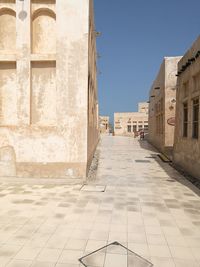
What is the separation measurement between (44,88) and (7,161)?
10.1 ft

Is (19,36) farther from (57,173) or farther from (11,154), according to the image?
(57,173)

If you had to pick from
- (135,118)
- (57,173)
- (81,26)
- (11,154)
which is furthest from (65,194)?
(135,118)

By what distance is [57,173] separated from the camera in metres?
8.67

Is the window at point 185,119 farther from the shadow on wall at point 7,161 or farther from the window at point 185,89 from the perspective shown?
the shadow on wall at point 7,161

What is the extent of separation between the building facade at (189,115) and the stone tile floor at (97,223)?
191 centimetres

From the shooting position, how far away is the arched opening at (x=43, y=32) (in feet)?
28.9

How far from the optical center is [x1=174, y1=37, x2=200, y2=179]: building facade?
30.2 ft

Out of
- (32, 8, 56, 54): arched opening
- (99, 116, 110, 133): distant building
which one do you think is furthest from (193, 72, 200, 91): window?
(99, 116, 110, 133): distant building

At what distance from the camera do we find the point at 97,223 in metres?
4.94

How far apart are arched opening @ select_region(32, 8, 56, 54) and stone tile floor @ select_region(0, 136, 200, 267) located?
504cm

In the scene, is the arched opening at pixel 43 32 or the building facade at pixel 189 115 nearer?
the arched opening at pixel 43 32

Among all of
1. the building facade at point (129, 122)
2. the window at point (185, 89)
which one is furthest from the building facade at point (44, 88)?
the building facade at point (129, 122)

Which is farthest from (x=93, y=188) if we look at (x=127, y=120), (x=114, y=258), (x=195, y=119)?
(x=127, y=120)

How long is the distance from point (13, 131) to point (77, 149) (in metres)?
2.48
